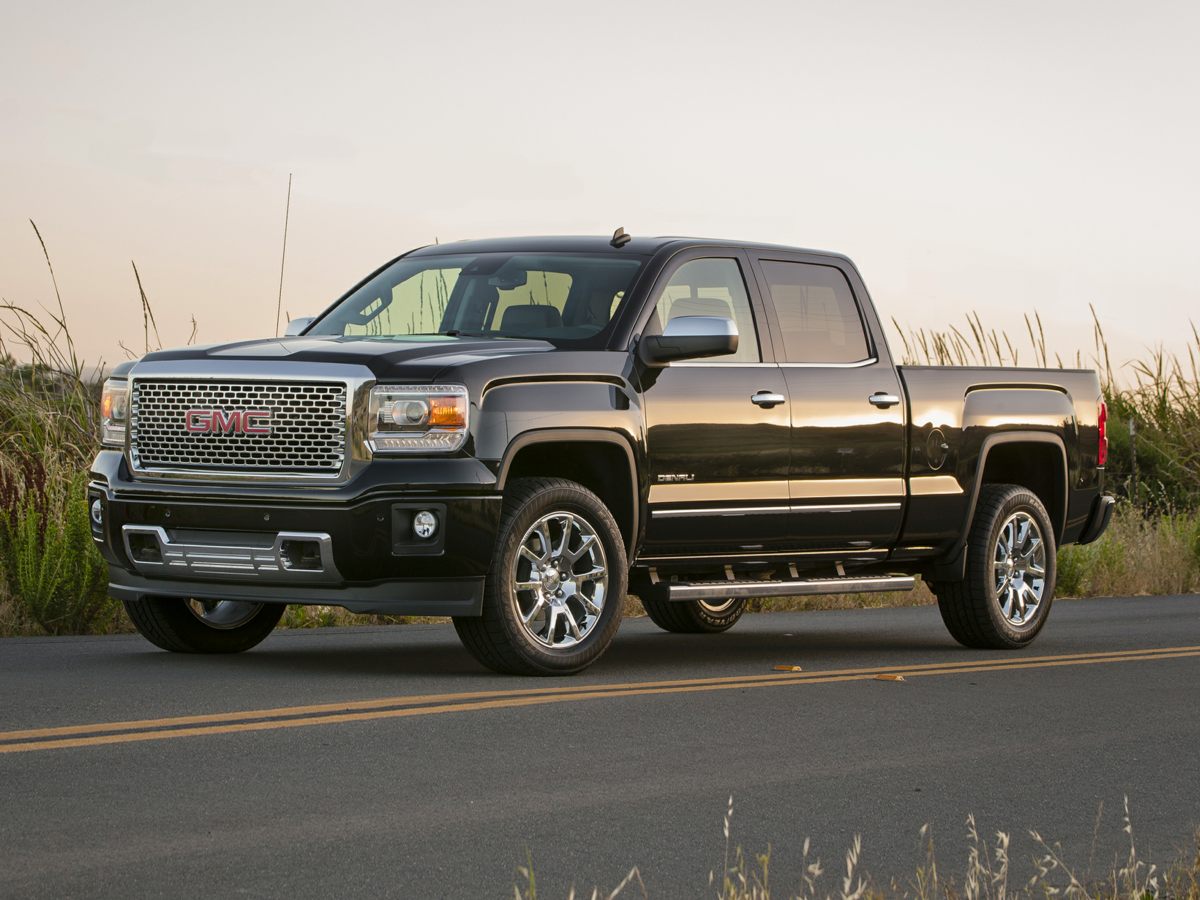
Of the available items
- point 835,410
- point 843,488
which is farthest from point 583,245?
point 843,488

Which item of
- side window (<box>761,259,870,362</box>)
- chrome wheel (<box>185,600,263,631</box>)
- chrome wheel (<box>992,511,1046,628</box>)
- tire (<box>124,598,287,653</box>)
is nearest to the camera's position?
tire (<box>124,598,287,653</box>)

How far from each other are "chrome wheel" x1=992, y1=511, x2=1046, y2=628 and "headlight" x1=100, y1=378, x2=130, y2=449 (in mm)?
5395

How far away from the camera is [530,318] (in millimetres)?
10195

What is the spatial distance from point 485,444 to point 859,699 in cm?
212

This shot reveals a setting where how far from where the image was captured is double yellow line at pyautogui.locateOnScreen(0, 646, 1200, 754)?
7.28 metres

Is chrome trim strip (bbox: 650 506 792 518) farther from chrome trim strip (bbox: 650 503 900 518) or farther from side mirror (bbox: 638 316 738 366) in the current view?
side mirror (bbox: 638 316 738 366)

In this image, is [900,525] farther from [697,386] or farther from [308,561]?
[308,561]

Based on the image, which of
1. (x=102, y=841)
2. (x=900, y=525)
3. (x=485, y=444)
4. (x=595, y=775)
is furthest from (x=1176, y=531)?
(x=102, y=841)

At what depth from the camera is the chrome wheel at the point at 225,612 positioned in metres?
10.3

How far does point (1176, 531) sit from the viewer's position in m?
20.6

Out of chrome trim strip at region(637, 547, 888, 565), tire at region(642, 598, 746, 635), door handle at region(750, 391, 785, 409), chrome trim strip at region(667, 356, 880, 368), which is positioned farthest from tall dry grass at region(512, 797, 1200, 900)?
tire at region(642, 598, 746, 635)

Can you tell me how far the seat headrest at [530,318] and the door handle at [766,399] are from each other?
1.12m

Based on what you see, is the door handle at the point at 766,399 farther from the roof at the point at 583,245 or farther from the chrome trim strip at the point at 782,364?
the roof at the point at 583,245

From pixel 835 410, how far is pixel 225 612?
3489 millimetres
